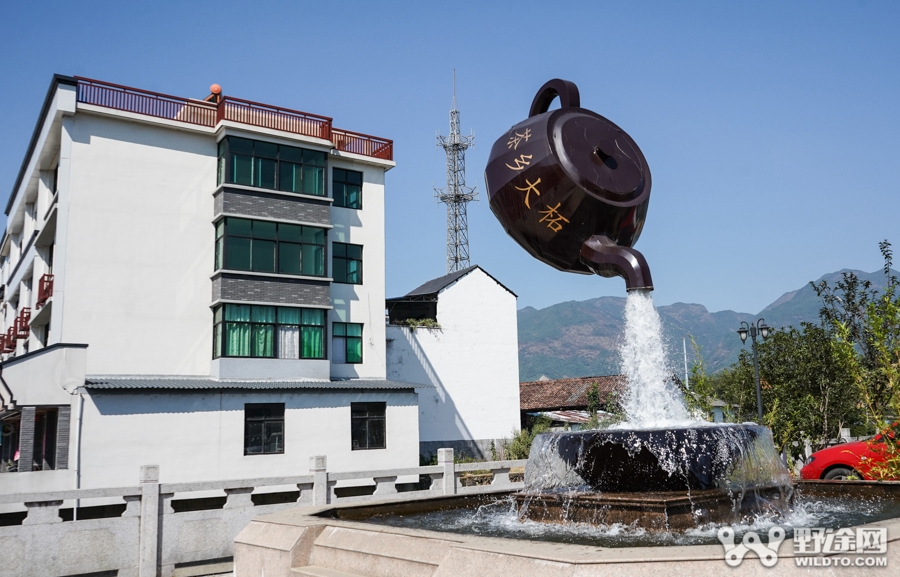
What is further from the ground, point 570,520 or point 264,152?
point 264,152

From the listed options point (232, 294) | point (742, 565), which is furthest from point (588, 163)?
point (232, 294)

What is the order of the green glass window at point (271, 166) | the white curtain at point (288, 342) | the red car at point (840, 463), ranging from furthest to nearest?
the white curtain at point (288, 342) < the green glass window at point (271, 166) < the red car at point (840, 463)

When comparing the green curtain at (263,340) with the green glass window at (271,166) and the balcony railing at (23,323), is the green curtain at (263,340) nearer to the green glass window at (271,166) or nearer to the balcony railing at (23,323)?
the green glass window at (271,166)

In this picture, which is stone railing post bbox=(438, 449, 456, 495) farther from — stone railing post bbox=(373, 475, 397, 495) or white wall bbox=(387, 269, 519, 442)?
white wall bbox=(387, 269, 519, 442)

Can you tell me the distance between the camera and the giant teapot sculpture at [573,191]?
913 centimetres

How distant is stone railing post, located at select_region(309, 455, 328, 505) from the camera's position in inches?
556

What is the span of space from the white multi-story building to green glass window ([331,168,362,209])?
7 centimetres

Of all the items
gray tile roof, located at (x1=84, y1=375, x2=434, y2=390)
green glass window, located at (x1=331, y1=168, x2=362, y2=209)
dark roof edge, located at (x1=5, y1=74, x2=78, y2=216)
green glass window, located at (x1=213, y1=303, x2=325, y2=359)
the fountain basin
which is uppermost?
dark roof edge, located at (x1=5, y1=74, x2=78, y2=216)

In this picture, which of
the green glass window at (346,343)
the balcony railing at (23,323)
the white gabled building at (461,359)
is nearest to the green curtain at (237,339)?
the green glass window at (346,343)

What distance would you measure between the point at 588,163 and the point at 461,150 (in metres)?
40.6

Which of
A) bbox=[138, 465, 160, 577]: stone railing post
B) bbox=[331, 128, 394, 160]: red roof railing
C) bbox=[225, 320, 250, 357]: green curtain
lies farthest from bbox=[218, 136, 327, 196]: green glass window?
bbox=[138, 465, 160, 577]: stone railing post

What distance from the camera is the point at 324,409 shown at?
23.4 meters

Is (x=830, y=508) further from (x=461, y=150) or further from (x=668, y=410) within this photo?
(x=461, y=150)

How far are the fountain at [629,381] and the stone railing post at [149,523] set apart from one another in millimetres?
6756
